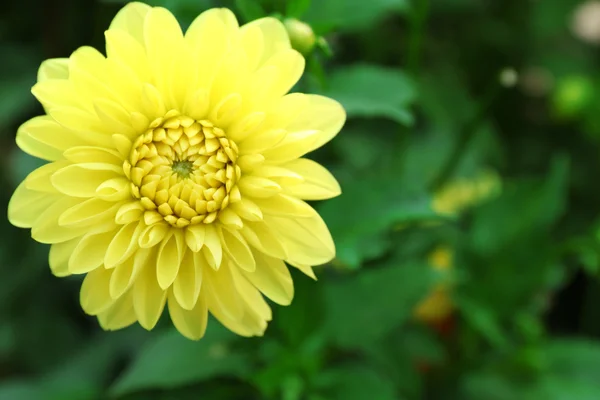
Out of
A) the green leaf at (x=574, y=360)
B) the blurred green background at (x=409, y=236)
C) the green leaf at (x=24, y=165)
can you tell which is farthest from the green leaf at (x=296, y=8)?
the green leaf at (x=574, y=360)

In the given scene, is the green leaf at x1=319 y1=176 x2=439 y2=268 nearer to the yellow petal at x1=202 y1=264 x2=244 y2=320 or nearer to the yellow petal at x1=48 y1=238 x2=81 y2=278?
the yellow petal at x1=202 y1=264 x2=244 y2=320

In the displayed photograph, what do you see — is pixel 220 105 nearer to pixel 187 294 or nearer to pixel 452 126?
pixel 187 294

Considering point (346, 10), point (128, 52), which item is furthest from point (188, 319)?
point (346, 10)

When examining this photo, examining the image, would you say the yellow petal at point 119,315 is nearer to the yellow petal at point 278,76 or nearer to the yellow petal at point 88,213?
the yellow petal at point 88,213

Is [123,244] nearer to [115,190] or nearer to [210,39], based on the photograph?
[115,190]

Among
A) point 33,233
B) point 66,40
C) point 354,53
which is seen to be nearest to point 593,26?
point 354,53

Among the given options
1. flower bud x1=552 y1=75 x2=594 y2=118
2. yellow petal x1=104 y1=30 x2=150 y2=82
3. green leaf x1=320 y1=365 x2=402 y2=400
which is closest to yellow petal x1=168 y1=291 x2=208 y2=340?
yellow petal x1=104 y1=30 x2=150 y2=82
